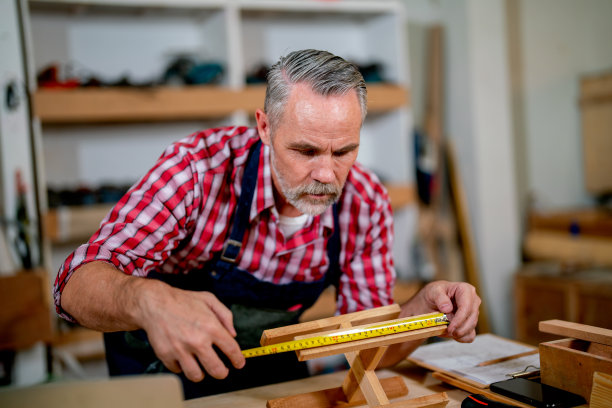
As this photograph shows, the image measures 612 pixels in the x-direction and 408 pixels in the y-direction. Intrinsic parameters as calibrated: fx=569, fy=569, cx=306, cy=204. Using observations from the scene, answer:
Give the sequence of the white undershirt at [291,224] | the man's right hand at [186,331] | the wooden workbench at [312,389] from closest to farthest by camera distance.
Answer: the man's right hand at [186,331] → the wooden workbench at [312,389] → the white undershirt at [291,224]

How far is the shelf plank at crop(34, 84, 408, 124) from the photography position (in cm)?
284

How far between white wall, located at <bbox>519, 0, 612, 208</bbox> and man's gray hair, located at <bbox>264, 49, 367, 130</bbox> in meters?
3.23

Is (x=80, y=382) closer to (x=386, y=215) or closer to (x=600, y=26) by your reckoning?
(x=386, y=215)

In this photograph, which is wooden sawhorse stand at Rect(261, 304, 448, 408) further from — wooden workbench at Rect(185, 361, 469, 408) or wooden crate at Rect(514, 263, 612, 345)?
wooden crate at Rect(514, 263, 612, 345)

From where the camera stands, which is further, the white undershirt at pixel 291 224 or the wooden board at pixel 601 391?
the white undershirt at pixel 291 224

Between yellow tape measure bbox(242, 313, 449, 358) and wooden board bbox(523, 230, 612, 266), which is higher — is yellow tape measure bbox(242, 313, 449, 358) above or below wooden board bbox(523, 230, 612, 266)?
above

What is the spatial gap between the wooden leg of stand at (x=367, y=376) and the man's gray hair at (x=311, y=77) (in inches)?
23.2

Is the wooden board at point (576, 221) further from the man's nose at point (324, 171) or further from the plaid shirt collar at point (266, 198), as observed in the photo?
the man's nose at point (324, 171)

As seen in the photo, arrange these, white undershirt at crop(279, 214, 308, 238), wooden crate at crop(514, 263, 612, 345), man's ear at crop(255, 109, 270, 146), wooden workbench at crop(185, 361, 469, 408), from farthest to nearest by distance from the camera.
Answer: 1. wooden crate at crop(514, 263, 612, 345)
2. white undershirt at crop(279, 214, 308, 238)
3. man's ear at crop(255, 109, 270, 146)
4. wooden workbench at crop(185, 361, 469, 408)

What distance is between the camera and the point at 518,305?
3.59 meters

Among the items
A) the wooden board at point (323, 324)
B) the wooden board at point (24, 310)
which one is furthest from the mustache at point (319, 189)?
the wooden board at point (24, 310)

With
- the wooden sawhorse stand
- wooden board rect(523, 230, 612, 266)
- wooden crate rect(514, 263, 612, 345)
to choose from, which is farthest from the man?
wooden board rect(523, 230, 612, 266)

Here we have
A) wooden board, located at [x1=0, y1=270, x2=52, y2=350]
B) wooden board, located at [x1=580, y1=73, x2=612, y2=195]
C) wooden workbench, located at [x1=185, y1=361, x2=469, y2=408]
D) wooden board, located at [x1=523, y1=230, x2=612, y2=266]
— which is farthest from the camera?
wooden board, located at [x1=580, y1=73, x2=612, y2=195]

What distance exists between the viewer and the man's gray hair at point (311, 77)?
1.37 meters
